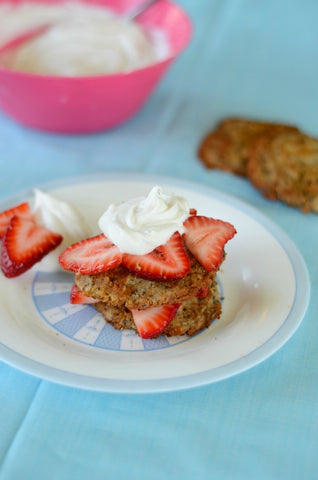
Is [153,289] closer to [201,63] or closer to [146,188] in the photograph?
[146,188]

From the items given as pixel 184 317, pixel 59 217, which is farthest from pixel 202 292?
pixel 59 217

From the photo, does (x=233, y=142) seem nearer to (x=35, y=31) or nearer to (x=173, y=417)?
(x=35, y=31)

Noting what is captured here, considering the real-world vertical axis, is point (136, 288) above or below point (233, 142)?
above

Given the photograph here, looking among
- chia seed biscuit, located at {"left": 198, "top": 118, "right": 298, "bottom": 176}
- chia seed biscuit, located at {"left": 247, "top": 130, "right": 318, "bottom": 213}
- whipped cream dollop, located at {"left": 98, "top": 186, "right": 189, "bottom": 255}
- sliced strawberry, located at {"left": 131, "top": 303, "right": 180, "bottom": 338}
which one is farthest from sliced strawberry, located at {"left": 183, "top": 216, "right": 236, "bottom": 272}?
chia seed biscuit, located at {"left": 198, "top": 118, "right": 298, "bottom": 176}

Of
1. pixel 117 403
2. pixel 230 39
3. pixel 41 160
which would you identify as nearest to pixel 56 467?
pixel 117 403

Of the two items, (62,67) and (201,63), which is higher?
(62,67)

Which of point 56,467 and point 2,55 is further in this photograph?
point 2,55
